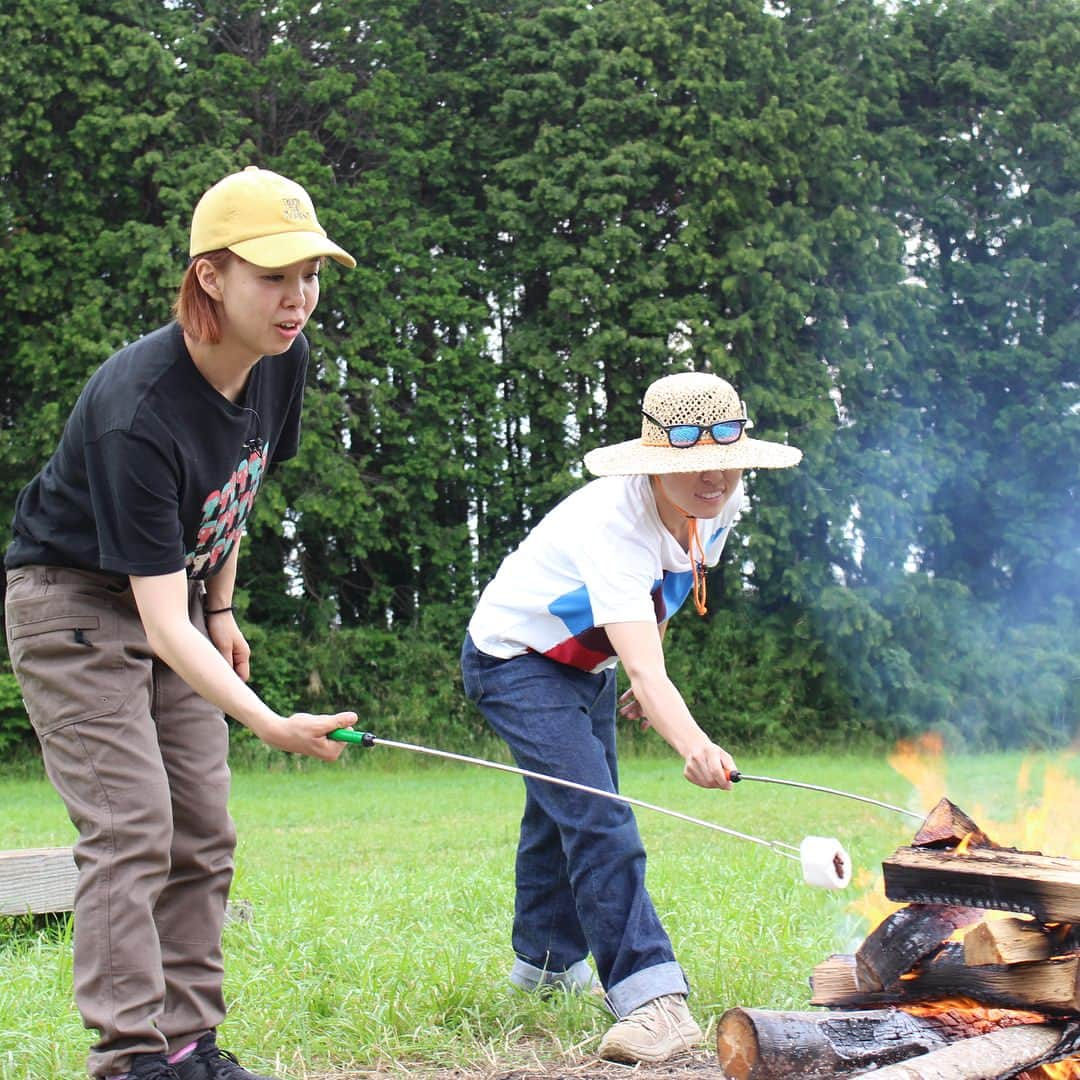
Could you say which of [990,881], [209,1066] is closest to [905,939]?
[990,881]

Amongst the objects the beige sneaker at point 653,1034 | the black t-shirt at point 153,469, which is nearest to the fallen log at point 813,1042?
the beige sneaker at point 653,1034

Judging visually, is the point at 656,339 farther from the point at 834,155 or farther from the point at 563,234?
the point at 834,155

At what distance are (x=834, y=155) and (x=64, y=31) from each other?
746 cm

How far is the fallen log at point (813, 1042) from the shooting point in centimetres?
287

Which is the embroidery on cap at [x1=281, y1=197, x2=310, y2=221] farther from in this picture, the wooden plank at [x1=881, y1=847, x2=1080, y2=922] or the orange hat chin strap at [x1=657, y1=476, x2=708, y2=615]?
the wooden plank at [x1=881, y1=847, x2=1080, y2=922]

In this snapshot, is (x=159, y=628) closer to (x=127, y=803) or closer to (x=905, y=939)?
(x=127, y=803)

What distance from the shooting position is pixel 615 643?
3.42 metres

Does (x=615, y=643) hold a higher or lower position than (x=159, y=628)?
lower

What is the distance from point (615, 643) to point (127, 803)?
3.77 feet

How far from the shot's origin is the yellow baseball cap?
2.89 metres

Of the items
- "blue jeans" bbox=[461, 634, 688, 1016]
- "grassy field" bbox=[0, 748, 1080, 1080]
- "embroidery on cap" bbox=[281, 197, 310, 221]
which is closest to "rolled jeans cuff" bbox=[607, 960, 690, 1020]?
"blue jeans" bbox=[461, 634, 688, 1016]

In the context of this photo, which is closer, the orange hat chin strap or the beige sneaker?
the beige sneaker

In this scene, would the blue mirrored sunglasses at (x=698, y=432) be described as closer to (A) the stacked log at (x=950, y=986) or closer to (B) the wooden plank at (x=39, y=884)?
(A) the stacked log at (x=950, y=986)

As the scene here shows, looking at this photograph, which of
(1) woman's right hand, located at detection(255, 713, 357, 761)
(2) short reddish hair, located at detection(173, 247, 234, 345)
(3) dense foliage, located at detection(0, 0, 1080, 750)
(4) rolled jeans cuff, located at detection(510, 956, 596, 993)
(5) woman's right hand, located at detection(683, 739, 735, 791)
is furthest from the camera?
(3) dense foliage, located at detection(0, 0, 1080, 750)
